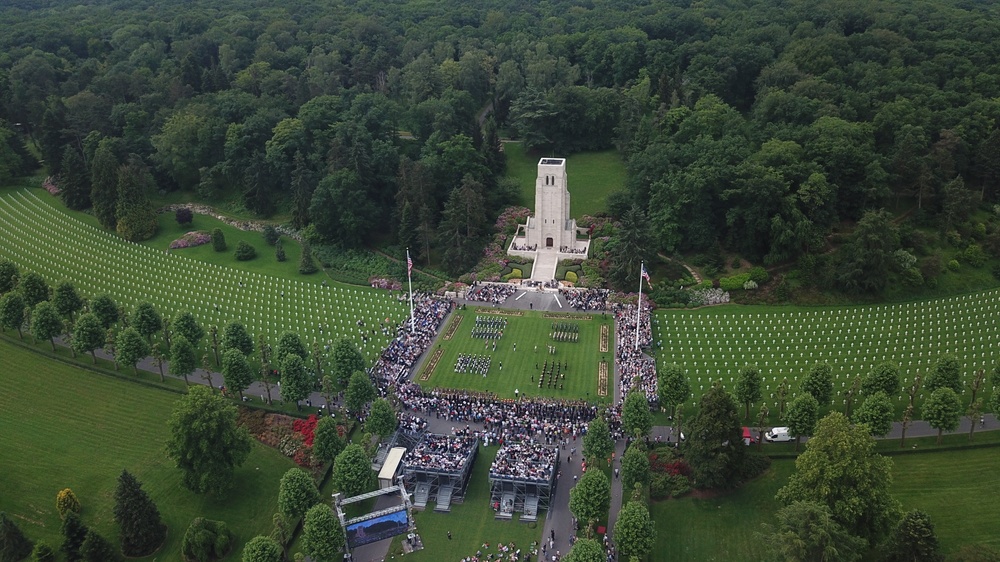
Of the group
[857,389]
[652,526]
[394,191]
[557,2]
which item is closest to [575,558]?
[652,526]

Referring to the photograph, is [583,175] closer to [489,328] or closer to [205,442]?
[489,328]

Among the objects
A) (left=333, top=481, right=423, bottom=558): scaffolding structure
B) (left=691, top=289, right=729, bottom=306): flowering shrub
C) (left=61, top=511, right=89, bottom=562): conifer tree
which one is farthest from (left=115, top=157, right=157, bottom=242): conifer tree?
(left=691, top=289, right=729, bottom=306): flowering shrub

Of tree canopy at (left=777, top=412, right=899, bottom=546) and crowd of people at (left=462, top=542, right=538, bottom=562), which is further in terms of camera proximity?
crowd of people at (left=462, top=542, right=538, bottom=562)

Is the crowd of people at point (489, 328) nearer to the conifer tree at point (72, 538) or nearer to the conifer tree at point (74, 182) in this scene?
the conifer tree at point (72, 538)

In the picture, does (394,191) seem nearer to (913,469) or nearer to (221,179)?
(221,179)

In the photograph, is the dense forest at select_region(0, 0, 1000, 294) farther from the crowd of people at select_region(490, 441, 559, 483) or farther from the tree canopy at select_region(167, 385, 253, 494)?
the tree canopy at select_region(167, 385, 253, 494)

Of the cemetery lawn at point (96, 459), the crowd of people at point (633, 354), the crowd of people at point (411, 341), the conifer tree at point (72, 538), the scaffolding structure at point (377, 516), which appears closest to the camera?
the conifer tree at point (72, 538)

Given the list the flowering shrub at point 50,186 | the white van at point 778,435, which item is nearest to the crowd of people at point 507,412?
the white van at point 778,435
